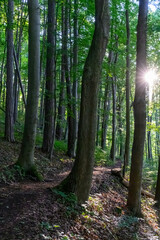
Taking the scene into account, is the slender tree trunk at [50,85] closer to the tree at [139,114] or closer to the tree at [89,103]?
the tree at [139,114]

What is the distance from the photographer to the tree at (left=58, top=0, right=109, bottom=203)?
5145mm

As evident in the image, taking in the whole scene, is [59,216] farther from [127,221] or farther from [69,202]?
[127,221]

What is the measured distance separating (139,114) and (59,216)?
3.92 m

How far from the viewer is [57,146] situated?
14.2 metres

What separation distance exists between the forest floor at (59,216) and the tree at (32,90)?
512 mm

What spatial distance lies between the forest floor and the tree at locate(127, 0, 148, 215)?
1.87 ft

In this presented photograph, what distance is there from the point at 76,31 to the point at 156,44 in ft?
27.6

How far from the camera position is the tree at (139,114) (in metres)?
6.80

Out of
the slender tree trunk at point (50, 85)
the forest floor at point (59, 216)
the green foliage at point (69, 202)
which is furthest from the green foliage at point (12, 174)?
the slender tree trunk at point (50, 85)

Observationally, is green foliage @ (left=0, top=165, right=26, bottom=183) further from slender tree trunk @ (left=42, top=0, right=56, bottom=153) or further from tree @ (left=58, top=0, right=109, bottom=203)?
slender tree trunk @ (left=42, top=0, right=56, bottom=153)

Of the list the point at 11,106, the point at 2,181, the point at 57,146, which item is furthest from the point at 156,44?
the point at 2,181

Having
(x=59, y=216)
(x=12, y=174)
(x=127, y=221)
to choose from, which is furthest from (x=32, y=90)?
(x=127, y=221)

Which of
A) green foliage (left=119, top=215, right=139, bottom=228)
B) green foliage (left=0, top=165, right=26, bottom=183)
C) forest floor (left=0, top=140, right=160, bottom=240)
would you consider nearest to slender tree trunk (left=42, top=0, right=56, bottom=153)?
forest floor (left=0, top=140, right=160, bottom=240)

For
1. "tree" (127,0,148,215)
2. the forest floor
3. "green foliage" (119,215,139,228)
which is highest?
"tree" (127,0,148,215)
